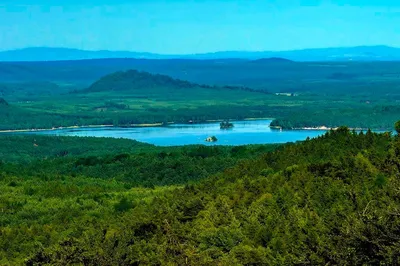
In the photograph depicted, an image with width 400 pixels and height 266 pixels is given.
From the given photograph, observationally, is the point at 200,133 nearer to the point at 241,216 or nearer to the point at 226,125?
the point at 226,125

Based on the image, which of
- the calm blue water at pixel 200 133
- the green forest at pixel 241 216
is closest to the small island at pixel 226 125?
the calm blue water at pixel 200 133

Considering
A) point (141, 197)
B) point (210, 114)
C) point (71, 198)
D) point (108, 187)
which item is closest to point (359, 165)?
point (141, 197)

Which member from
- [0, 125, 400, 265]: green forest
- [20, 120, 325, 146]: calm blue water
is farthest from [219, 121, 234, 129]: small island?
[0, 125, 400, 265]: green forest

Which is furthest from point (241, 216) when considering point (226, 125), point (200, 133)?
point (226, 125)

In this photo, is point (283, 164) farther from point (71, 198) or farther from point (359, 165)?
point (71, 198)

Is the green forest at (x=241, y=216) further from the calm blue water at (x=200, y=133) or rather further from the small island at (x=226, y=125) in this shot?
the small island at (x=226, y=125)

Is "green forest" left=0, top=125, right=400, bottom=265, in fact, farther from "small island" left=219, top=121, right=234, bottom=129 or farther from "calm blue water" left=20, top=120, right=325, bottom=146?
"small island" left=219, top=121, right=234, bottom=129
